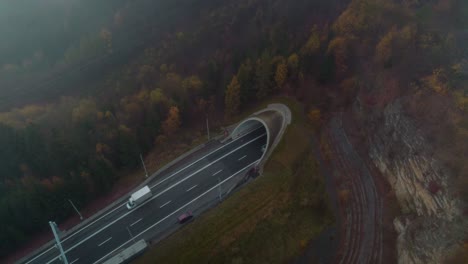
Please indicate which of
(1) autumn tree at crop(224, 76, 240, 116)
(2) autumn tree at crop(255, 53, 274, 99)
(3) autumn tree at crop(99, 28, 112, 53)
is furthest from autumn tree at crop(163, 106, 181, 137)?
(3) autumn tree at crop(99, 28, 112, 53)

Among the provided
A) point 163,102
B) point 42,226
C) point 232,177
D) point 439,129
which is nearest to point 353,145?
point 439,129

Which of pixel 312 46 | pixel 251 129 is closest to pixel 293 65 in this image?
pixel 312 46

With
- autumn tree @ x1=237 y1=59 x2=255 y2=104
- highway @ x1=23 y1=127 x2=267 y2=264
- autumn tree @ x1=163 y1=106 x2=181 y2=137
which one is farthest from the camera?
autumn tree @ x1=237 y1=59 x2=255 y2=104

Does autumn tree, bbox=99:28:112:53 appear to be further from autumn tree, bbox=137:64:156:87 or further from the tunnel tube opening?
the tunnel tube opening

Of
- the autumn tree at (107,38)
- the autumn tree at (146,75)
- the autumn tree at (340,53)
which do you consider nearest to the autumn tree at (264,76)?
the autumn tree at (340,53)

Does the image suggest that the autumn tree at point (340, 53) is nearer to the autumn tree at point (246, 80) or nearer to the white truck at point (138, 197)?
the autumn tree at point (246, 80)

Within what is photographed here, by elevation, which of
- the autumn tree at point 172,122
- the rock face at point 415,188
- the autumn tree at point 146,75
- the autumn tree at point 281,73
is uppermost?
the autumn tree at point 146,75
